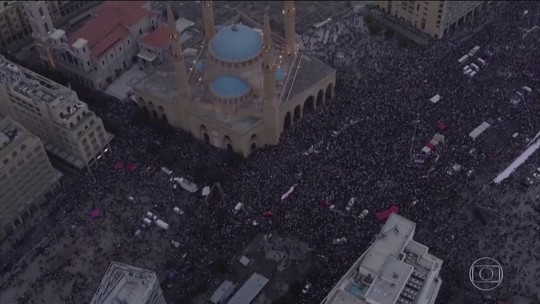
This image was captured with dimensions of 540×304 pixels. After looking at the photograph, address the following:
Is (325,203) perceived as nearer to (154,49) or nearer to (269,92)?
(269,92)

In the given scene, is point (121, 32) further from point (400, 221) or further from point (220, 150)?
point (400, 221)

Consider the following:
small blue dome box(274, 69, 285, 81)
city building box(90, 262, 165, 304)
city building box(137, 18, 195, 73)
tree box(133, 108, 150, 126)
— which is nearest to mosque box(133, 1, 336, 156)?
small blue dome box(274, 69, 285, 81)

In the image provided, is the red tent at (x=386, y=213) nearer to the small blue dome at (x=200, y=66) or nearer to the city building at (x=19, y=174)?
the small blue dome at (x=200, y=66)

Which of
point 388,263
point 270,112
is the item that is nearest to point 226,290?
point 388,263

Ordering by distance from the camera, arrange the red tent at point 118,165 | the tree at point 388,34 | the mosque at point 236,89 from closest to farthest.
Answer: the red tent at point 118,165 < the mosque at point 236,89 < the tree at point 388,34

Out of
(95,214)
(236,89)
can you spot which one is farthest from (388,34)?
(95,214)

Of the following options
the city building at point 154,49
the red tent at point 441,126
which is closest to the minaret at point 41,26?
the city building at point 154,49

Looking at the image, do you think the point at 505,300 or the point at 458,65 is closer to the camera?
the point at 505,300
